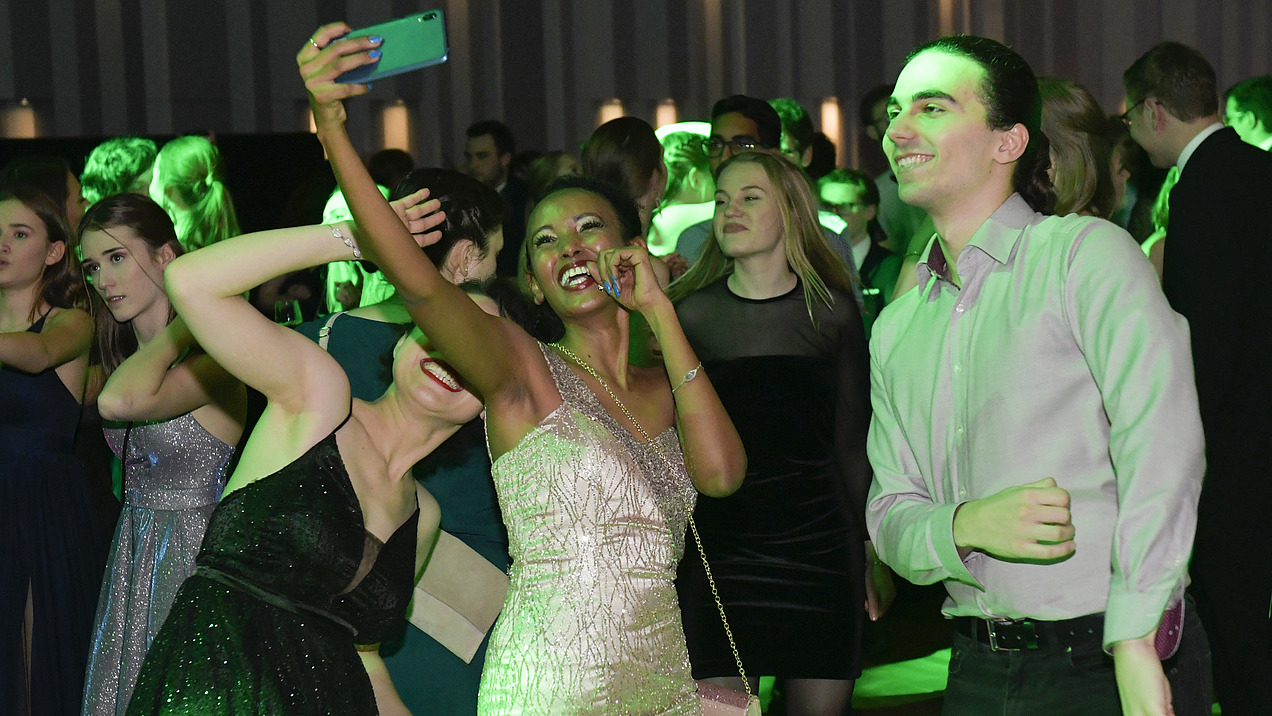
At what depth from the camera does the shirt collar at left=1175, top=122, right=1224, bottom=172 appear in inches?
132

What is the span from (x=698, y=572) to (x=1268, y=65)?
915 cm

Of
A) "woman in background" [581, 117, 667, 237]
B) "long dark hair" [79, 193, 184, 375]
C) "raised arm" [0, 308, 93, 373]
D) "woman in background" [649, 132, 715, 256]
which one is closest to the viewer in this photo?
"long dark hair" [79, 193, 184, 375]

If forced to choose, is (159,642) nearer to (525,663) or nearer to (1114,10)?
(525,663)

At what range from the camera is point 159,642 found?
1988mm

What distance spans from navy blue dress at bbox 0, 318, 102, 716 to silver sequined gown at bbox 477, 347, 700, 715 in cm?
188

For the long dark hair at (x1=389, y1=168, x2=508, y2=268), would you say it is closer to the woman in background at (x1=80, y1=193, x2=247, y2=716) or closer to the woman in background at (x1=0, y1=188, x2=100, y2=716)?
the woman in background at (x1=80, y1=193, x2=247, y2=716)

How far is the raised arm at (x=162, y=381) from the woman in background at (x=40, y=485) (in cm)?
73

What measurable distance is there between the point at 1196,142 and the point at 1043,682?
2149 millimetres

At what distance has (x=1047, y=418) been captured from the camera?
1669 mm

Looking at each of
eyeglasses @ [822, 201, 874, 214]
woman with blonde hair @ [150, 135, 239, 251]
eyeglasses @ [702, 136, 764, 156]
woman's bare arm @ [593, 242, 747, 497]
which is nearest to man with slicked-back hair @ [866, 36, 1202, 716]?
woman's bare arm @ [593, 242, 747, 497]

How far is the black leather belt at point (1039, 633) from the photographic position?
1.66 meters

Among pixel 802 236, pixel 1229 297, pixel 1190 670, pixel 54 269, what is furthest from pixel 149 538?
pixel 1229 297

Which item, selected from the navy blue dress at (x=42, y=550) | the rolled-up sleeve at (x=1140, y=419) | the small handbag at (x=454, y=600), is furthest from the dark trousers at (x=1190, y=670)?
the navy blue dress at (x=42, y=550)

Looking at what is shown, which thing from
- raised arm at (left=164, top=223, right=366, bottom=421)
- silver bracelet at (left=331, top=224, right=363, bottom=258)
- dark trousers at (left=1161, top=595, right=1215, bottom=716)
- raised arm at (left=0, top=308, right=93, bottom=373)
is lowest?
dark trousers at (left=1161, top=595, right=1215, bottom=716)
